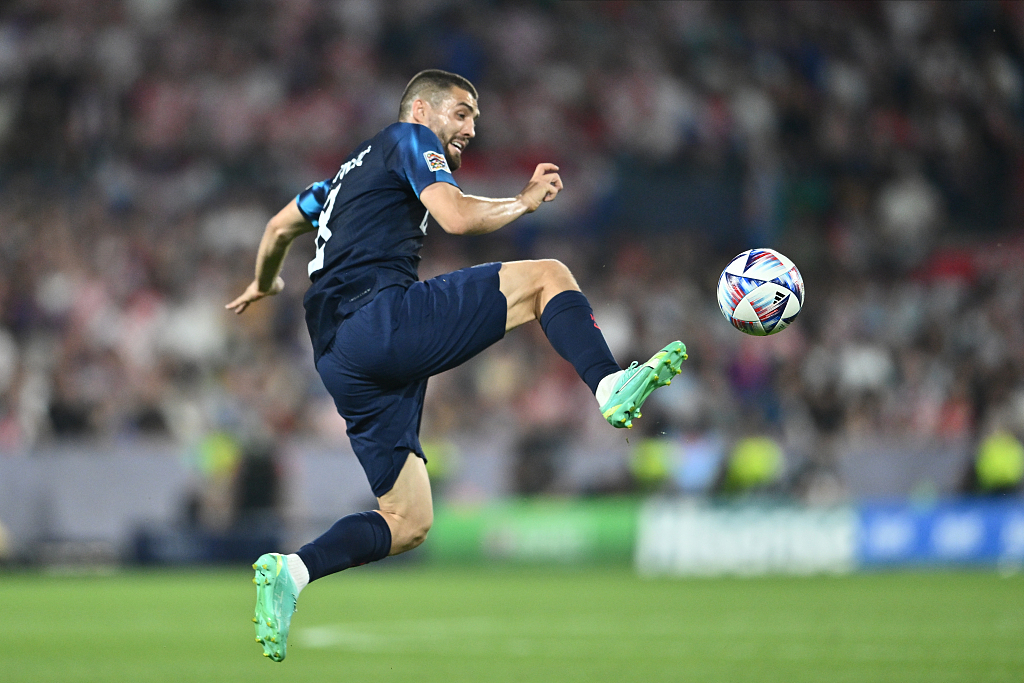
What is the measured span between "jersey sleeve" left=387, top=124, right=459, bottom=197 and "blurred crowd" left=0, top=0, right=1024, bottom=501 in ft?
29.9

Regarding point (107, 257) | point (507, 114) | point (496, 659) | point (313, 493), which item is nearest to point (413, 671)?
point (496, 659)

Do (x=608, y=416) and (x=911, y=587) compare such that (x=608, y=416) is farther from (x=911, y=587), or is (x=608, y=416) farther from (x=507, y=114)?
(x=507, y=114)

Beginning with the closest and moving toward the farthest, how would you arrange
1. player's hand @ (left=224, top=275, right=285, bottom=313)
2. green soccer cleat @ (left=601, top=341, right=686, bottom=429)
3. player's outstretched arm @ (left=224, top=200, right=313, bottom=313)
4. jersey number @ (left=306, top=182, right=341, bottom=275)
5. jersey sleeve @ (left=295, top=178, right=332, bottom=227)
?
green soccer cleat @ (left=601, top=341, right=686, bottom=429) < jersey number @ (left=306, top=182, right=341, bottom=275) < jersey sleeve @ (left=295, top=178, right=332, bottom=227) < player's outstretched arm @ (left=224, top=200, right=313, bottom=313) < player's hand @ (left=224, top=275, right=285, bottom=313)

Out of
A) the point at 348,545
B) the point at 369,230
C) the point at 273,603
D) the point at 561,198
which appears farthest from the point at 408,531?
the point at 561,198

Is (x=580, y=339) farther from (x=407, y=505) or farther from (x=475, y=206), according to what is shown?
(x=407, y=505)

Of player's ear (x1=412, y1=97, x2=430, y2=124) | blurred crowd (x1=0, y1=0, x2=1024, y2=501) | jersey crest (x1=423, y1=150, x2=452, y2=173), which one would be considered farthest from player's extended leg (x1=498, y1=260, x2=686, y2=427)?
blurred crowd (x1=0, y1=0, x2=1024, y2=501)

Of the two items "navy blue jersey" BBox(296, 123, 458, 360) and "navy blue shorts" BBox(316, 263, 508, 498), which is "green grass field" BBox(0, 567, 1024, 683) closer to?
"navy blue shorts" BBox(316, 263, 508, 498)

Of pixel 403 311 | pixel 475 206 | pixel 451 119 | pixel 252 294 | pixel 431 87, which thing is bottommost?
pixel 403 311

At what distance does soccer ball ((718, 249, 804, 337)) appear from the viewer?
19.0ft

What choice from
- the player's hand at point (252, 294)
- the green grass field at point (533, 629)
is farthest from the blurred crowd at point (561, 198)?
the player's hand at point (252, 294)

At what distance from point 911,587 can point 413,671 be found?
618cm

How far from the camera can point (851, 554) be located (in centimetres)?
1366

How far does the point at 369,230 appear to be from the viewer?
546cm

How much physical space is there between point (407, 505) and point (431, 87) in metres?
1.78
